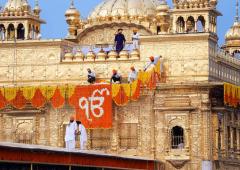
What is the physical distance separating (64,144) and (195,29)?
25.1ft

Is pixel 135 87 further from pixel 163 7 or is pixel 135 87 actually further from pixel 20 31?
pixel 20 31

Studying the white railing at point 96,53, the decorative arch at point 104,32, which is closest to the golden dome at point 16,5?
the decorative arch at point 104,32

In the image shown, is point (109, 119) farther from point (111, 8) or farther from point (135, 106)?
point (111, 8)

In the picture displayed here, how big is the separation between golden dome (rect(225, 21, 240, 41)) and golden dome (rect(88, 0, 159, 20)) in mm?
9357

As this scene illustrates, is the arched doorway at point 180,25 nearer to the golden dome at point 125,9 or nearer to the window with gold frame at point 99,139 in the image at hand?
the golden dome at point 125,9

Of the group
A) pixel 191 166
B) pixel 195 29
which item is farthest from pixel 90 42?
pixel 191 166

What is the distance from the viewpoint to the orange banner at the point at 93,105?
50.5m

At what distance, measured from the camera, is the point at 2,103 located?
170 feet

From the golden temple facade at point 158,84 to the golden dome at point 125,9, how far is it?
2.08ft

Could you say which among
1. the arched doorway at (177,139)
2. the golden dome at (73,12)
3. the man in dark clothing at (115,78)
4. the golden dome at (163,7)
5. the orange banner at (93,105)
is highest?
the golden dome at (73,12)

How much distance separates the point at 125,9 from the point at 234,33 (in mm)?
11400

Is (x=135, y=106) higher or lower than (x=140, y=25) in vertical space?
lower

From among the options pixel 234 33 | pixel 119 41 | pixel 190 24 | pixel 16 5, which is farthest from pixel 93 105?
pixel 234 33

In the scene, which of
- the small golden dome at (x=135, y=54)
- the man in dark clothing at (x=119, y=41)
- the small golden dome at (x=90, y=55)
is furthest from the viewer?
the man in dark clothing at (x=119, y=41)
